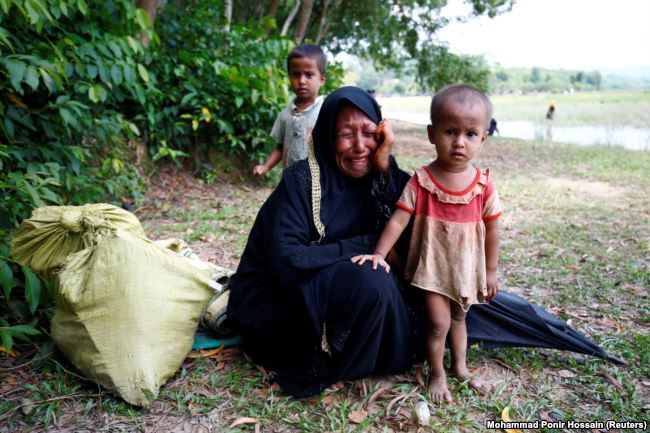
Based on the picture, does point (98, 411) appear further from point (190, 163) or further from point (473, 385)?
point (190, 163)

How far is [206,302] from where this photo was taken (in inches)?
95.0

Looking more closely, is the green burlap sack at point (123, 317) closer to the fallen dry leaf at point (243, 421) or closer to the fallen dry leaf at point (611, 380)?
the fallen dry leaf at point (243, 421)

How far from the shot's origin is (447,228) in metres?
2.04

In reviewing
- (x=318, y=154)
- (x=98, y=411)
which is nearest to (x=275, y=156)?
(x=318, y=154)

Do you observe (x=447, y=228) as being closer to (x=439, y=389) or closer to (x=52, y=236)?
(x=439, y=389)

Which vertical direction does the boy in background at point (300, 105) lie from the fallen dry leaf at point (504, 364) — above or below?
above

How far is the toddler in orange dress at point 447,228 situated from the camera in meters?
1.98

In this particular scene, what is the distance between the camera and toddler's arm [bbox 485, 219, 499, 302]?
2.08 metres

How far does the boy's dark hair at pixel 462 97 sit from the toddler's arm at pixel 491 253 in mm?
454

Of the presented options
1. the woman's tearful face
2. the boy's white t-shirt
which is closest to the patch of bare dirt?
the boy's white t-shirt

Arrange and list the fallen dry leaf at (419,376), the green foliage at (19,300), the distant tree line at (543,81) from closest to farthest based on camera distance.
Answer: the green foliage at (19,300)
the fallen dry leaf at (419,376)
the distant tree line at (543,81)

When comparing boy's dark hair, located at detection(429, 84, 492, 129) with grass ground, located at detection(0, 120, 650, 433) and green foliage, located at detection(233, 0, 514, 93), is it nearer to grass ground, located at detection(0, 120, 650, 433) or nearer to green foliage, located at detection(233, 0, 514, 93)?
grass ground, located at detection(0, 120, 650, 433)

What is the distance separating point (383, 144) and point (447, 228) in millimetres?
485

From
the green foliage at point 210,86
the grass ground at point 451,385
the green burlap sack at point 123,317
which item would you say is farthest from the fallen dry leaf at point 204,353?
the green foliage at point 210,86
